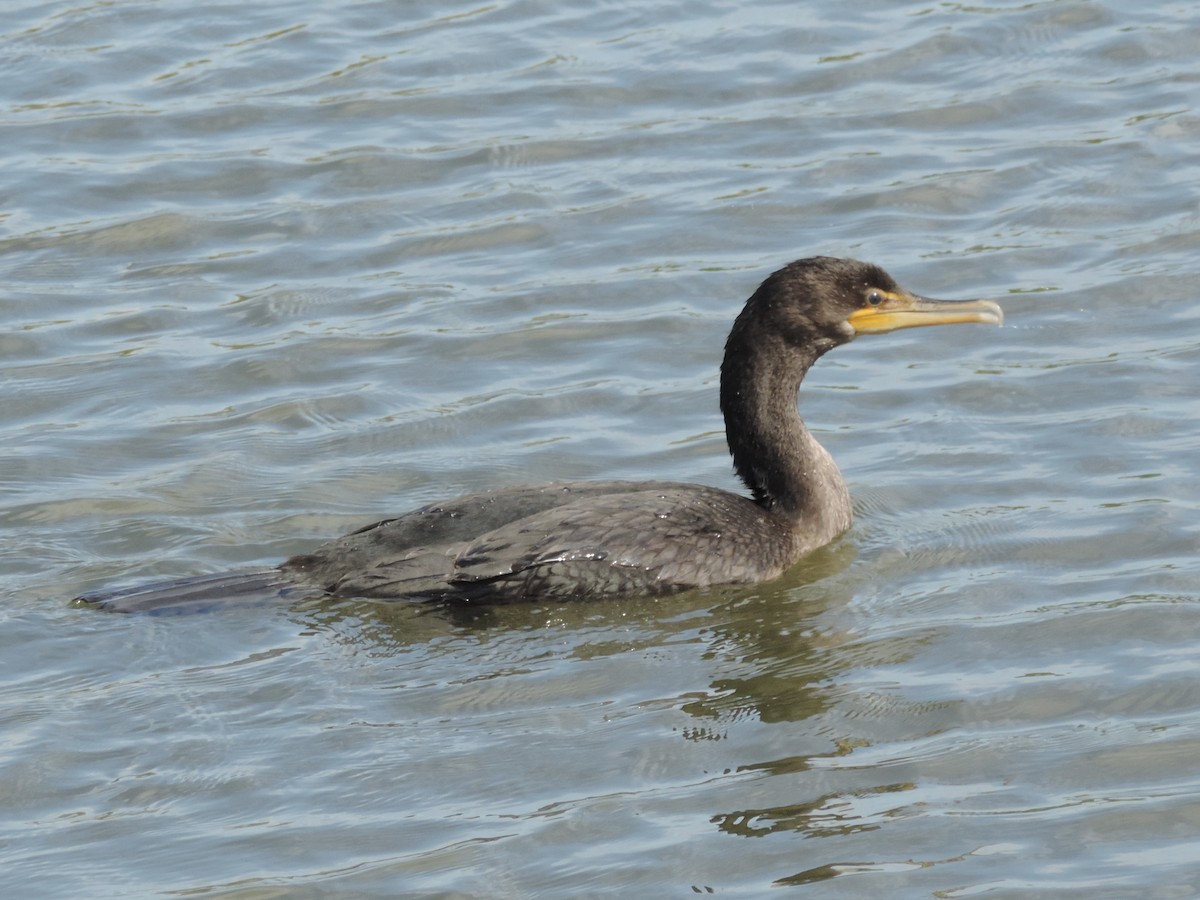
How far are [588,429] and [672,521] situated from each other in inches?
54.6

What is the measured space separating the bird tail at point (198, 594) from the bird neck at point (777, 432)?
1.83 meters

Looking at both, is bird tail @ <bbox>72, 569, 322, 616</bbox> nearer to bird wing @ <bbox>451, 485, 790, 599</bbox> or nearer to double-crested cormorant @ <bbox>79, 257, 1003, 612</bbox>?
double-crested cormorant @ <bbox>79, 257, 1003, 612</bbox>

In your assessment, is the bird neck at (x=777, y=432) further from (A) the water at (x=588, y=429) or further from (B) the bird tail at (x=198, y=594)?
(B) the bird tail at (x=198, y=594)

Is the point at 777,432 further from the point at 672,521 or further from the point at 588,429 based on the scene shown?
the point at 588,429

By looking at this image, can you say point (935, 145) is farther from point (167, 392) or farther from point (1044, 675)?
point (1044, 675)

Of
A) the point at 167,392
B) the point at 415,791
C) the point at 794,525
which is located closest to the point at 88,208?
the point at 167,392

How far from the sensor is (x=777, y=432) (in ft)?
27.7

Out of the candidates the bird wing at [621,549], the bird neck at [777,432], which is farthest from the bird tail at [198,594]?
the bird neck at [777,432]

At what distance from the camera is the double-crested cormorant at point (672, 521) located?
304 inches

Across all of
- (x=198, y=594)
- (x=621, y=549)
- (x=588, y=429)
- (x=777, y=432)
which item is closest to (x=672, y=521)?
(x=621, y=549)

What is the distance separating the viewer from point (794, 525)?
834 cm

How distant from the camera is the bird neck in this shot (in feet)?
27.5

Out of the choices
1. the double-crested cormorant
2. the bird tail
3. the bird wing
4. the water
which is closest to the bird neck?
the double-crested cormorant

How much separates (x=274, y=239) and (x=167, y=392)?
1810 millimetres
